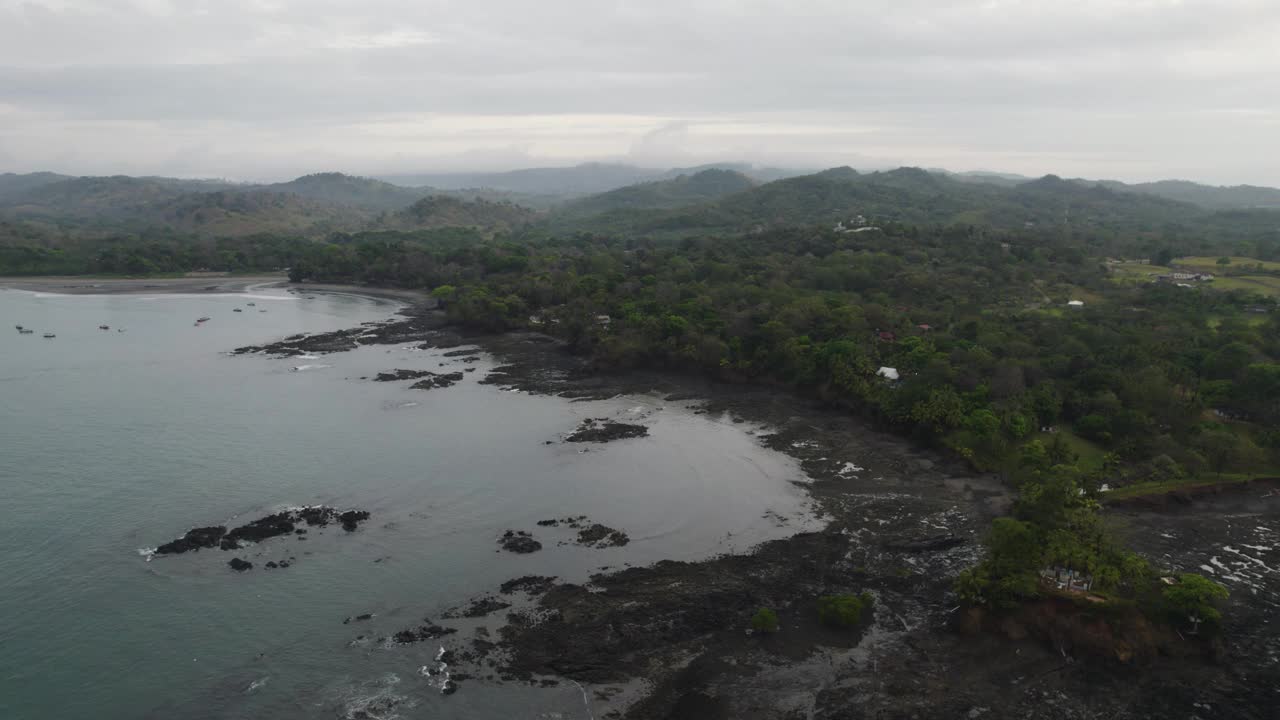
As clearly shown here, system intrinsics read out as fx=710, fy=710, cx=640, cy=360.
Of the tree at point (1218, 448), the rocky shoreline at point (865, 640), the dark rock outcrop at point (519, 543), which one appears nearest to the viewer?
the rocky shoreline at point (865, 640)

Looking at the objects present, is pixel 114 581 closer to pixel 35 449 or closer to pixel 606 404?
pixel 35 449

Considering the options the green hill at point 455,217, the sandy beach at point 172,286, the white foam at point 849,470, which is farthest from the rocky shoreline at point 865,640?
the green hill at point 455,217

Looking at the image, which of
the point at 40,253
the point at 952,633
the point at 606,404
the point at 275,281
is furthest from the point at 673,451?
the point at 40,253

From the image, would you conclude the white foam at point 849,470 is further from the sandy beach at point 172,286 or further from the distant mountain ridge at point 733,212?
the distant mountain ridge at point 733,212

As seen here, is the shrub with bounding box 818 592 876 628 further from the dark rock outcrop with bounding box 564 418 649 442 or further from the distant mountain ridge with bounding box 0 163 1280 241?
the distant mountain ridge with bounding box 0 163 1280 241

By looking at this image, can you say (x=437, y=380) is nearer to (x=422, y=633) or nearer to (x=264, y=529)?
(x=264, y=529)

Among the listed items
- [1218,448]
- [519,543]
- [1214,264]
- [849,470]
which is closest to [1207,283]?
[1214,264]

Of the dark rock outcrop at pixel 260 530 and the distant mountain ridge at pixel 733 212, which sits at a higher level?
the distant mountain ridge at pixel 733 212

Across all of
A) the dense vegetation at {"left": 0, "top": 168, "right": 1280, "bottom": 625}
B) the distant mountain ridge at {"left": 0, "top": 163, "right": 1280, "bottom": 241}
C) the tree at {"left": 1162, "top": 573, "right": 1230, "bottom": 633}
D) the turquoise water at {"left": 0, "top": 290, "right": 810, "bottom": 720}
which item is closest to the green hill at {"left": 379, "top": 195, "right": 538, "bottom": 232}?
the distant mountain ridge at {"left": 0, "top": 163, "right": 1280, "bottom": 241}
